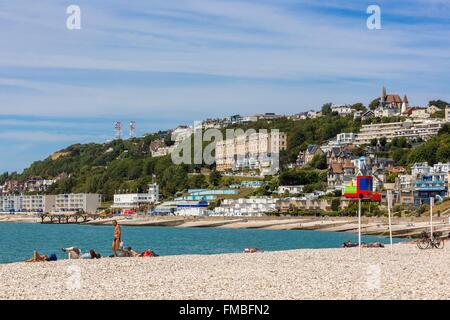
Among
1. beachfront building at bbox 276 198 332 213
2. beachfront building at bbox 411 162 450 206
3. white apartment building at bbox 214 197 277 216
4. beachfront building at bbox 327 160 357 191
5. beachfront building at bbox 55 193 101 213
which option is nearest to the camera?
beachfront building at bbox 411 162 450 206

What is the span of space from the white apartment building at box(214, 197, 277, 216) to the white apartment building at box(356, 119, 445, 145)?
1950 inches

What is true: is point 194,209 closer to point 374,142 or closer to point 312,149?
point 312,149

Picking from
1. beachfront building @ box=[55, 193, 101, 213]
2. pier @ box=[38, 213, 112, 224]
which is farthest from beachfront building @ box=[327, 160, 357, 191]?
beachfront building @ box=[55, 193, 101, 213]

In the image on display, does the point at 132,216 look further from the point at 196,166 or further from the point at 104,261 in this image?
the point at 104,261

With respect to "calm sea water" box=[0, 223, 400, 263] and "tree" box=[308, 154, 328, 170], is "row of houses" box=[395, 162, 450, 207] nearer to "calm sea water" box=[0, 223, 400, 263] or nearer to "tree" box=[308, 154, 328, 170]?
"tree" box=[308, 154, 328, 170]

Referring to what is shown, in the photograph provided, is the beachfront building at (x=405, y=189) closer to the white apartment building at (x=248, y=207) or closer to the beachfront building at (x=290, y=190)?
the beachfront building at (x=290, y=190)

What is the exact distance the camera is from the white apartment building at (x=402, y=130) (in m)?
175

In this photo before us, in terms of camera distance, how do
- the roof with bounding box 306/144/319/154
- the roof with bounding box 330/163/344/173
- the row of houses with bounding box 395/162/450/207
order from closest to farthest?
the row of houses with bounding box 395/162/450/207, the roof with bounding box 330/163/344/173, the roof with bounding box 306/144/319/154

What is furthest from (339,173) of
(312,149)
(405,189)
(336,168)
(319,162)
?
(312,149)

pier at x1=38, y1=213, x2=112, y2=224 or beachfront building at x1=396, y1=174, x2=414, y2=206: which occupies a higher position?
beachfront building at x1=396, y1=174, x2=414, y2=206

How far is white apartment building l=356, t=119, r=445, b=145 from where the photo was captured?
17500 cm

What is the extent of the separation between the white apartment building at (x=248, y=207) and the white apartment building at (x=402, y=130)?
49.5 metres
